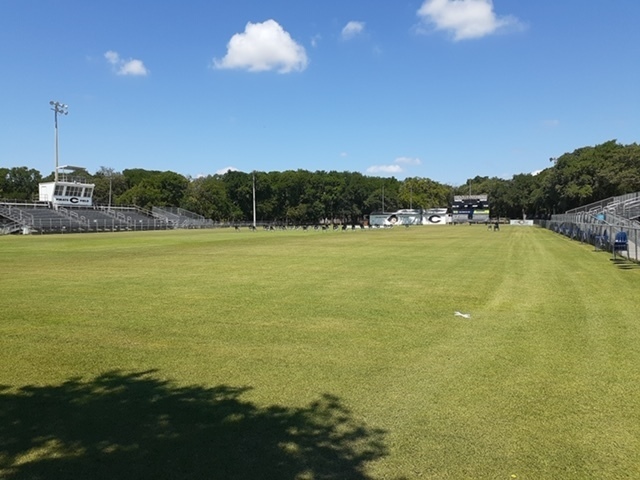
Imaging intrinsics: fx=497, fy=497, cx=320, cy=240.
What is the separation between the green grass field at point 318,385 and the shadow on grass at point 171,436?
0.02 metres

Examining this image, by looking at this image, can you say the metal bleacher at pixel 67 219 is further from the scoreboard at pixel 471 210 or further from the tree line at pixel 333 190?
the scoreboard at pixel 471 210

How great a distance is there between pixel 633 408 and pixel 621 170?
312 feet

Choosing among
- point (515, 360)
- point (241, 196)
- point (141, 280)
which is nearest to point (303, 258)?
point (141, 280)

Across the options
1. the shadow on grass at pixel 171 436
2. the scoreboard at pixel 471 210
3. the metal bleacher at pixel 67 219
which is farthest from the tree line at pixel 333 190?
the shadow on grass at pixel 171 436

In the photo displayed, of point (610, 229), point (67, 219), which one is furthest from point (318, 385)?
point (67, 219)

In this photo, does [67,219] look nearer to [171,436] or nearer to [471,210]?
[171,436]

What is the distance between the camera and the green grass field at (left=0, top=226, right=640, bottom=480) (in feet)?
13.4

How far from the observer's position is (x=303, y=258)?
2288 cm

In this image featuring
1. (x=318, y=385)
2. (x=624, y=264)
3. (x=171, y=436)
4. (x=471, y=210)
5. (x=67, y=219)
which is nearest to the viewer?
(x=171, y=436)

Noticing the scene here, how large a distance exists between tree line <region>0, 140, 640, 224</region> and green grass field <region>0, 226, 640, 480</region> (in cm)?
8634

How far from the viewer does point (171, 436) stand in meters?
4.49

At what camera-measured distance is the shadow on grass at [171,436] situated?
12.9ft

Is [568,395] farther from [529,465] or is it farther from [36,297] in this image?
[36,297]

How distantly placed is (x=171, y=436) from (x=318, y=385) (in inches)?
73.4
